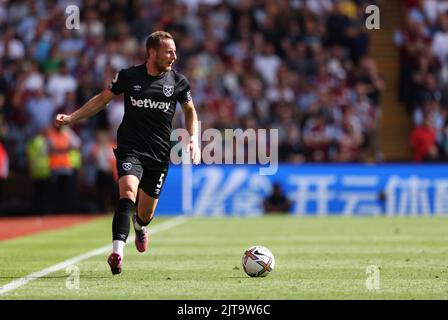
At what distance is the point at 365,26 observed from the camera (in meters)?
Answer: 26.8

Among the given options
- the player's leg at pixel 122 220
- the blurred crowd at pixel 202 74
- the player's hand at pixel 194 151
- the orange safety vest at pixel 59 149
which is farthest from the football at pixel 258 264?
the orange safety vest at pixel 59 149

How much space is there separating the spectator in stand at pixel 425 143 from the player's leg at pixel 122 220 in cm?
1434

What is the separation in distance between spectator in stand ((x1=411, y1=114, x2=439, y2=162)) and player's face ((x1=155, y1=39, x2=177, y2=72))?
1399 centimetres

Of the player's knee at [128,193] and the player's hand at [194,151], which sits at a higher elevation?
the player's hand at [194,151]

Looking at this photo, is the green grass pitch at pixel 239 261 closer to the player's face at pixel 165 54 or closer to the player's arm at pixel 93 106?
the player's arm at pixel 93 106

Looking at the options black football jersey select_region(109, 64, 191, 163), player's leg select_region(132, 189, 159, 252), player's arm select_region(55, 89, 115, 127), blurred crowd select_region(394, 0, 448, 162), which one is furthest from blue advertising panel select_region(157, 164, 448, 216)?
player's arm select_region(55, 89, 115, 127)

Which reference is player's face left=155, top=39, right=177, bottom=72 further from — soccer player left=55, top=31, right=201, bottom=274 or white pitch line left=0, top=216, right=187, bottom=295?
white pitch line left=0, top=216, right=187, bottom=295

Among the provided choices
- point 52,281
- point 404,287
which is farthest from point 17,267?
point 404,287

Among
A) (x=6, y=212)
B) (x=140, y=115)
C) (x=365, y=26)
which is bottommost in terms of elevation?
(x=6, y=212)

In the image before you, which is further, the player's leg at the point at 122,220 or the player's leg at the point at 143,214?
the player's leg at the point at 143,214

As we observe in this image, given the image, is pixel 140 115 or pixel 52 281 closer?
pixel 52 281

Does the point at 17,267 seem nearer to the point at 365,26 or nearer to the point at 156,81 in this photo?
the point at 156,81

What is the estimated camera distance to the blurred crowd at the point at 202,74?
78.0 ft

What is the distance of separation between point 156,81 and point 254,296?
124 inches
